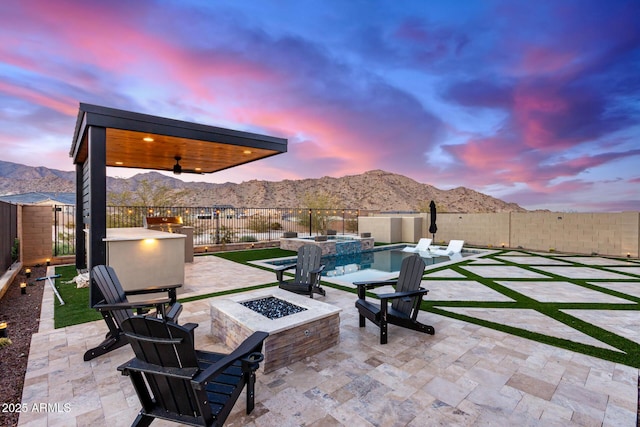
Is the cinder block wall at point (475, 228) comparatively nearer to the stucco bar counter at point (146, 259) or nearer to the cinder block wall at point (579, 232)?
the cinder block wall at point (579, 232)

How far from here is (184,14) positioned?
889 cm

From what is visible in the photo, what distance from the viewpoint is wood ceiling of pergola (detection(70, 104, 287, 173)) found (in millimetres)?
4809

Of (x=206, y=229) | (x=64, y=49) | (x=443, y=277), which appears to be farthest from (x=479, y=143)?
(x=64, y=49)

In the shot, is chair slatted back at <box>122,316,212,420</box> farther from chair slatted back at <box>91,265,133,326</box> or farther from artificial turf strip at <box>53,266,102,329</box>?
artificial turf strip at <box>53,266,102,329</box>

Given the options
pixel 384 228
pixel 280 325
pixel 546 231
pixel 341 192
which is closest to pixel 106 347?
pixel 280 325

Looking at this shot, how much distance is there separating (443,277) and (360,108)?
46.3 ft

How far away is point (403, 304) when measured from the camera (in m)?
3.90

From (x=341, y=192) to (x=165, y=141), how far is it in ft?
136

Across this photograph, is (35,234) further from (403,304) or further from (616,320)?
(616,320)

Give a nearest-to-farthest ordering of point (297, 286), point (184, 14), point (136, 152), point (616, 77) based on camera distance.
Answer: point (297, 286) → point (136, 152) → point (184, 14) → point (616, 77)

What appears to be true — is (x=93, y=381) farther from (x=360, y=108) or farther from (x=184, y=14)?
(x=360, y=108)

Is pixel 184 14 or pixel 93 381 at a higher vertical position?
pixel 184 14

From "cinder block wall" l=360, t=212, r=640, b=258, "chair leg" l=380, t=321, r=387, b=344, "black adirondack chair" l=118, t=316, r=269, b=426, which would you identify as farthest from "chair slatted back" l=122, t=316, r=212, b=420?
"cinder block wall" l=360, t=212, r=640, b=258

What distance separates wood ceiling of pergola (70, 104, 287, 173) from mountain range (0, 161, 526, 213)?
31027 millimetres
